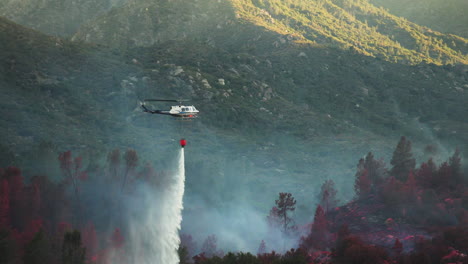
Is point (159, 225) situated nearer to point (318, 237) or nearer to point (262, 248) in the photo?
point (262, 248)

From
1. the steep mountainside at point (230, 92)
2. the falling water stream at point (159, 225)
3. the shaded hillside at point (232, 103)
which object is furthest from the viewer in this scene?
the steep mountainside at point (230, 92)

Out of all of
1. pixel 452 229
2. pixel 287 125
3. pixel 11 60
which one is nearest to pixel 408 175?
pixel 452 229

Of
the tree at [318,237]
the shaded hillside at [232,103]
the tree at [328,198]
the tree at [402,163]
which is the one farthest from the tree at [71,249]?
the tree at [402,163]

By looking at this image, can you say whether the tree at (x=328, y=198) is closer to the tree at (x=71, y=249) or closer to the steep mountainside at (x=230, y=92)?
the steep mountainside at (x=230, y=92)

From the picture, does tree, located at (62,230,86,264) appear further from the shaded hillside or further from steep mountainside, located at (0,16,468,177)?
steep mountainside, located at (0,16,468,177)

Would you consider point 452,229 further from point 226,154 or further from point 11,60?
point 11,60

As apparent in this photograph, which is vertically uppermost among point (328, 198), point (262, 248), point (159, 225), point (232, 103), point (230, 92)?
point (230, 92)

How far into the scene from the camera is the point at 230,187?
371 feet

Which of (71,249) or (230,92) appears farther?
(230,92)

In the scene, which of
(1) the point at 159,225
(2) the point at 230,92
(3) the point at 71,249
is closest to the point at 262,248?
(1) the point at 159,225

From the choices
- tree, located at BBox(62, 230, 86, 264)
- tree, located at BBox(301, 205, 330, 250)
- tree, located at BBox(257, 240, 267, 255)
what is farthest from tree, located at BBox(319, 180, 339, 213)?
tree, located at BBox(62, 230, 86, 264)

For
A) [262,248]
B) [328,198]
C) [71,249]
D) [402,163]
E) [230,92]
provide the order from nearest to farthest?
[71,249] → [262,248] → [402,163] → [328,198] → [230,92]

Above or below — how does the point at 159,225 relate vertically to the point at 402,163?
below

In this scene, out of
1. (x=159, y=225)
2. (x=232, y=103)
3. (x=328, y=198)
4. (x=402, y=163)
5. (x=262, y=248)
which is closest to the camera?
(x=262, y=248)
